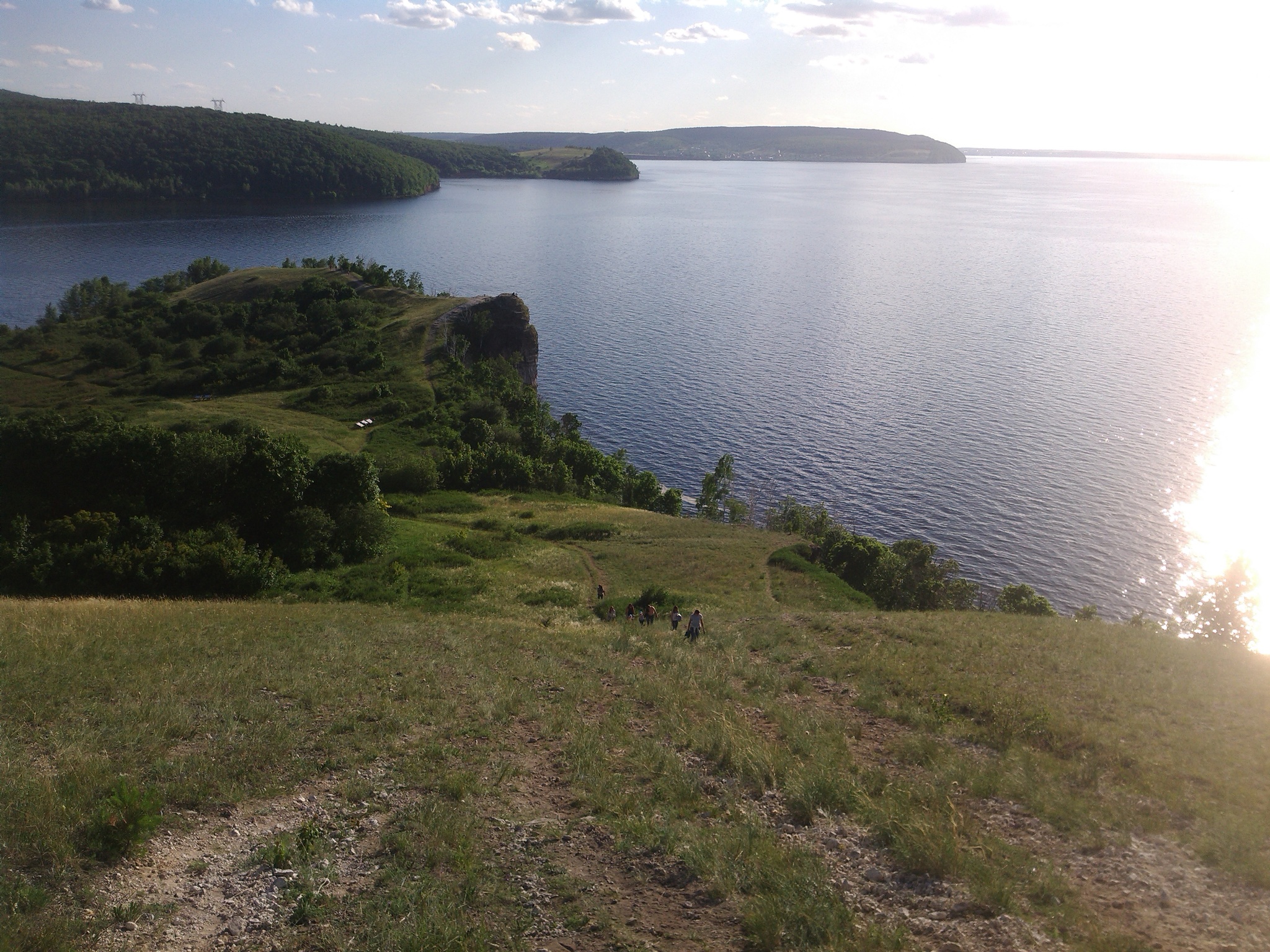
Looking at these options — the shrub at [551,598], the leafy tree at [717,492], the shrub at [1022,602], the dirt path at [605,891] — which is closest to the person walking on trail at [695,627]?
the shrub at [551,598]

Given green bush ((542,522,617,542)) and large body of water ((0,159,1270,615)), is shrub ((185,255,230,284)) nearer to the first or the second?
large body of water ((0,159,1270,615))

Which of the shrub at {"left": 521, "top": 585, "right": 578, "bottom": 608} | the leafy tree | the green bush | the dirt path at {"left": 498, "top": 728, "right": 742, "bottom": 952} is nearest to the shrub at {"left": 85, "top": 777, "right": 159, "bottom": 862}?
the dirt path at {"left": 498, "top": 728, "right": 742, "bottom": 952}

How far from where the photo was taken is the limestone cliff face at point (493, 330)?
100562 mm

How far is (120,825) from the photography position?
1191 centimetres

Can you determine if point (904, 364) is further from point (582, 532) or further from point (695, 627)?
point (695, 627)

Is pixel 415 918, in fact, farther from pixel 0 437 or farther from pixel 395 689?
pixel 0 437

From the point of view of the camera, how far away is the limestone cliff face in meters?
101

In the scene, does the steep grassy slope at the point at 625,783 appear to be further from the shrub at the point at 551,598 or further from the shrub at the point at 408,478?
the shrub at the point at 408,478

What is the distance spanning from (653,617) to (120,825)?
22.4 m

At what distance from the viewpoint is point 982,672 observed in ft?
75.4

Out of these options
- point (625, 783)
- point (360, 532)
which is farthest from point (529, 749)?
point (360, 532)

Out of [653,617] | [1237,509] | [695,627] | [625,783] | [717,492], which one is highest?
[625,783]

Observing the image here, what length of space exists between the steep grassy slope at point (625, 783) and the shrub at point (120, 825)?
0.17m

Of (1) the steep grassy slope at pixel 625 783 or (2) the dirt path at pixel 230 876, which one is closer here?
(2) the dirt path at pixel 230 876
